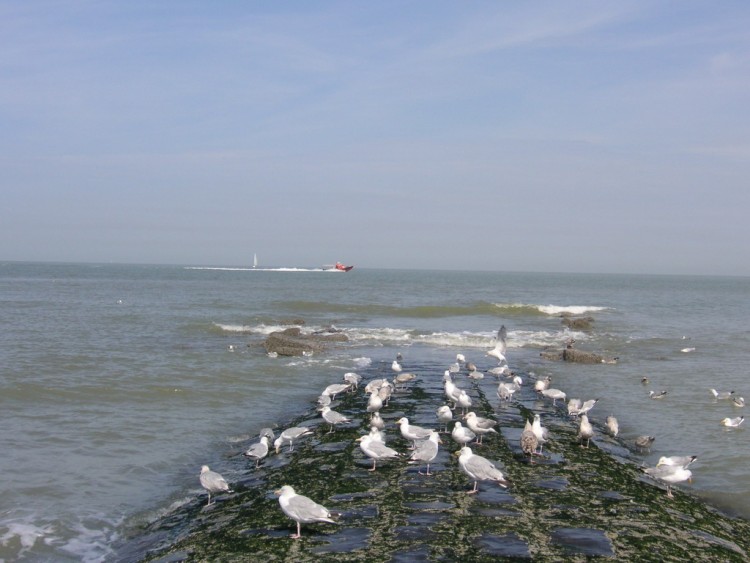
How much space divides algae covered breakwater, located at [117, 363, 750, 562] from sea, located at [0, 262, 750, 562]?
0.87 meters

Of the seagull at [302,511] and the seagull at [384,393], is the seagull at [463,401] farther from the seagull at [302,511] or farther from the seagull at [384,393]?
the seagull at [302,511]

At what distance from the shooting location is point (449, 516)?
24.0 feet

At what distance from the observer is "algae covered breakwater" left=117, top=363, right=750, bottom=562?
6570mm

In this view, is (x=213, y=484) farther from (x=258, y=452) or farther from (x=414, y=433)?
(x=414, y=433)

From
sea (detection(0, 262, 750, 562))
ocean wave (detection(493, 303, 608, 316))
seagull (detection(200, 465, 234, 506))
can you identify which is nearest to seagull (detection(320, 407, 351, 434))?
sea (detection(0, 262, 750, 562))

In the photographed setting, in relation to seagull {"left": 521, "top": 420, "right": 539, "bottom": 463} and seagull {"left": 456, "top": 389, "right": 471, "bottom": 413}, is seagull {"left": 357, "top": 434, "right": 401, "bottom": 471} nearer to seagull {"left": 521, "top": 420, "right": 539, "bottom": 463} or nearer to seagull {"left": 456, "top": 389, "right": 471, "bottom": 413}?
seagull {"left": 521, "top": 420, "right": 539, "bottom": 463}

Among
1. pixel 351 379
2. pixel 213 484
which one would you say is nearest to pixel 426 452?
pixel 213 484

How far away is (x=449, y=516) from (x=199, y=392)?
10564 mm

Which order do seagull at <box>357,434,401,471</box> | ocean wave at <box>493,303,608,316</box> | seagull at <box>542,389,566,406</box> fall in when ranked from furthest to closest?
1. ocean wave at <box>493,303,608,316</box>
2. seagull at <box>542,389,566,406</box>
3. seagull at <box>357,434,401,471</box>

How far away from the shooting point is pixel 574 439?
453 inches

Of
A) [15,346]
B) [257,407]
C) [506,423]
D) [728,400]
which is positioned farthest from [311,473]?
[15,346]

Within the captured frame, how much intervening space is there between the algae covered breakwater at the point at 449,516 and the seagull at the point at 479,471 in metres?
0.12

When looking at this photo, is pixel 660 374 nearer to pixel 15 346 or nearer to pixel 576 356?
pixel 576 356

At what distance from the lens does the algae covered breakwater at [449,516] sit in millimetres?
6570
